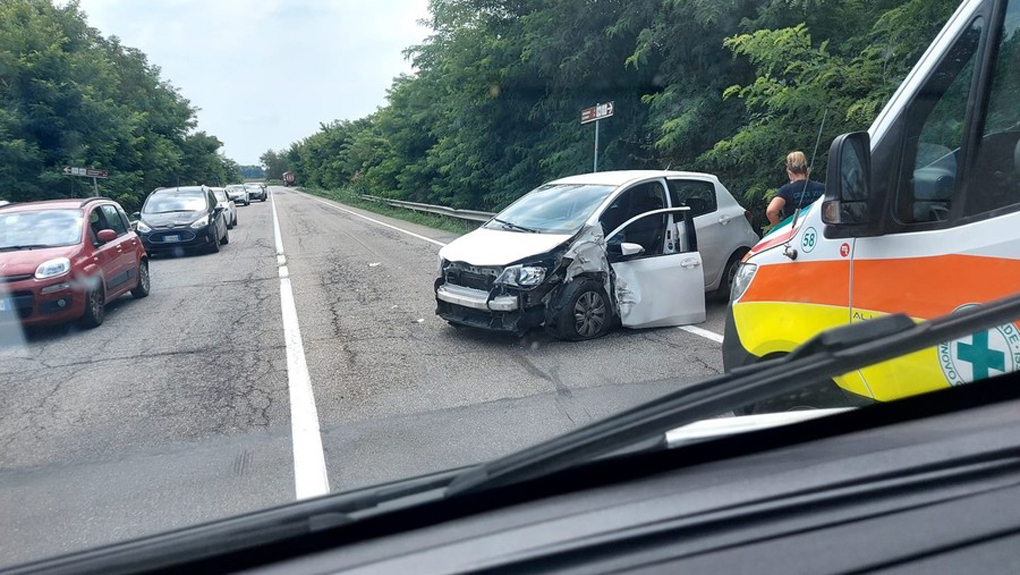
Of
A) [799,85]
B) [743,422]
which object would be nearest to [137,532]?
[743,422]

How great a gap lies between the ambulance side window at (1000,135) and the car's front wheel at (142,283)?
34.9 ft

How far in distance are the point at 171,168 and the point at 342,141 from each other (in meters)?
41.8

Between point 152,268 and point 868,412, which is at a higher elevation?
point 868,412

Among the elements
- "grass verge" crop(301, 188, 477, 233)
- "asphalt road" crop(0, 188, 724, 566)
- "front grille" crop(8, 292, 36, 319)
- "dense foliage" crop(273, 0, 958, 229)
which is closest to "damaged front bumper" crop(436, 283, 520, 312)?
"asphalt road" crop(0, 188, 724, 566)

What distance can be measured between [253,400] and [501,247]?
2.77 meters

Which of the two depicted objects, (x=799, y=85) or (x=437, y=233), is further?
(x=437, y=233)

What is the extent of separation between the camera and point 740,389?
154 centimetres

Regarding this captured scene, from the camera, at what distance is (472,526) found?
147 centimetres

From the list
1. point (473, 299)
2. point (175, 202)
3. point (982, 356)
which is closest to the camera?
point (982, 356)

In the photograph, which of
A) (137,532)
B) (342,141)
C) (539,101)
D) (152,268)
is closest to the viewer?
(137,532)

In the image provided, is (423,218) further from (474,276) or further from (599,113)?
(474,276)

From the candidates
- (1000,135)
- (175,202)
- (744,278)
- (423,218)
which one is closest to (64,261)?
(744,278)

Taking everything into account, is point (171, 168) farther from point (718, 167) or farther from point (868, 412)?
point (868, 412)

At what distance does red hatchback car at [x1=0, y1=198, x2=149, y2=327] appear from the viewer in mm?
7852
